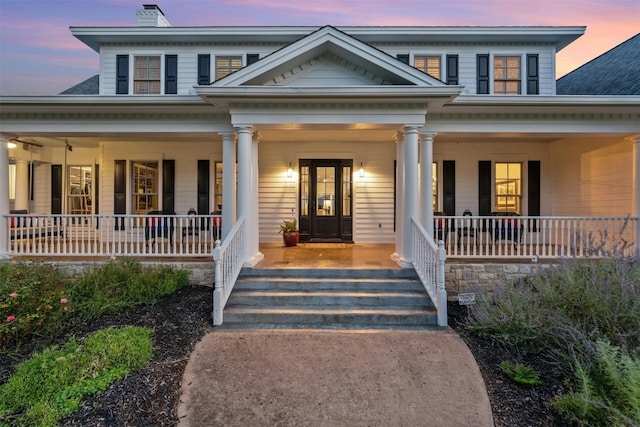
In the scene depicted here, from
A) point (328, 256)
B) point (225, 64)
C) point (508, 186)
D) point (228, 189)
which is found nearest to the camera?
point (228, 189)

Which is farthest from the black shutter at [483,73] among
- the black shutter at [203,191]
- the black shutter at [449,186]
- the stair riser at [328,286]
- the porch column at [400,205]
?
the black shutter at [203,191]

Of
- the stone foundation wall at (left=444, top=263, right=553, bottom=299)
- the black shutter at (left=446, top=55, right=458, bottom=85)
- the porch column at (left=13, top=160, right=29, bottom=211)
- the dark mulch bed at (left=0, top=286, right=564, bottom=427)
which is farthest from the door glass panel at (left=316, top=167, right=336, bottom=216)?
the porch column at (left=13, top=160, right=29, bottom=211)

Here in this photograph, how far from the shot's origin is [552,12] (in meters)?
10.0

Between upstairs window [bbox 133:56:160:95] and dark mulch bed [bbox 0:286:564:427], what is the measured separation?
618cm

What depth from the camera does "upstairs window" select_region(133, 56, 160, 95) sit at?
8.62 metres

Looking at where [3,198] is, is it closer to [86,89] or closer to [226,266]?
[86,89]

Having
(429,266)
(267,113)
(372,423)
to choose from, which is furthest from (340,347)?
(267,113)

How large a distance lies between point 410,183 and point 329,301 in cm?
261

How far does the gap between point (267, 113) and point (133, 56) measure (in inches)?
204

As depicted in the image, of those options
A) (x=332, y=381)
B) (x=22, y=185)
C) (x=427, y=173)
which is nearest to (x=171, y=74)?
(x=22, y=185)

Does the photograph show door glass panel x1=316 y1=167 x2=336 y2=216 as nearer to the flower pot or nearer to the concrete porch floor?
the concrete porch floor

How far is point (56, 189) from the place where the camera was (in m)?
10.1

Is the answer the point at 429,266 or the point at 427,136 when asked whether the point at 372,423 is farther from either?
the point at 427,136

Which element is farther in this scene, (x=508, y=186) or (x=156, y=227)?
(x=508, y=186)
